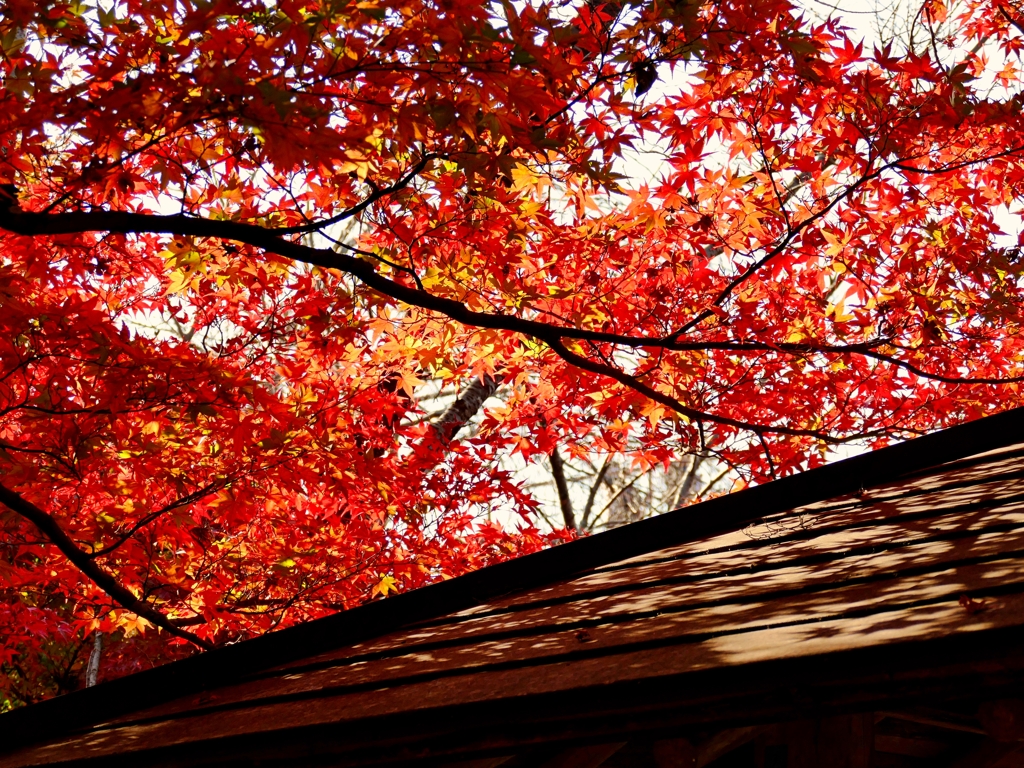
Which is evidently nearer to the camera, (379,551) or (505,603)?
(505,603)

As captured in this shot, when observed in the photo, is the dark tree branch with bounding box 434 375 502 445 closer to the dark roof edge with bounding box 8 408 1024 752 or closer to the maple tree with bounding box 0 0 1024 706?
the maple tree with bounding box 0 0 1024 706

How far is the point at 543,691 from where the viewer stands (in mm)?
2303

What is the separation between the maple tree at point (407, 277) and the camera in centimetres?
391

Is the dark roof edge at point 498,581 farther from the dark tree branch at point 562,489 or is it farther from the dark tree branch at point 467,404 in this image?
the dark tree branch at point 562,489

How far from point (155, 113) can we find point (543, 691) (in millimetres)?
2813

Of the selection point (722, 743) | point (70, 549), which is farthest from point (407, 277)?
point (722, 743)

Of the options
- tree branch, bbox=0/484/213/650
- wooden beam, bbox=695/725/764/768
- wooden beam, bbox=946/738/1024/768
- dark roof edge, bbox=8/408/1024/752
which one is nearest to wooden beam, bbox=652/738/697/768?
wooden beam, bbox=695/725/764/768

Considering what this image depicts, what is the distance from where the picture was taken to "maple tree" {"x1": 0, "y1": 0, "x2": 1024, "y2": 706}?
391 cm

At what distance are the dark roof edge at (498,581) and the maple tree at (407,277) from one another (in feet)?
4.13

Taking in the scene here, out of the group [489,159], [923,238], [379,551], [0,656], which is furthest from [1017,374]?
[0,656]

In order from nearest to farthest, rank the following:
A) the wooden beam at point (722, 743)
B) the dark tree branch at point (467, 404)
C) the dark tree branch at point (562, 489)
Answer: the wooden beam at point (722, 743) < the dark tree branch at point (467, 404) < the dark tree branch at point (562, 489)

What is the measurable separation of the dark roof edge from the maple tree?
4.13ft

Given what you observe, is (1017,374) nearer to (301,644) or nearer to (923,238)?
(923,238)

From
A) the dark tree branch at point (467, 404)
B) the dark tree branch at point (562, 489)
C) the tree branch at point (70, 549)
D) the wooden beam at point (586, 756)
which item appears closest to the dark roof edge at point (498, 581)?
the tree branch at point (70, 549)
